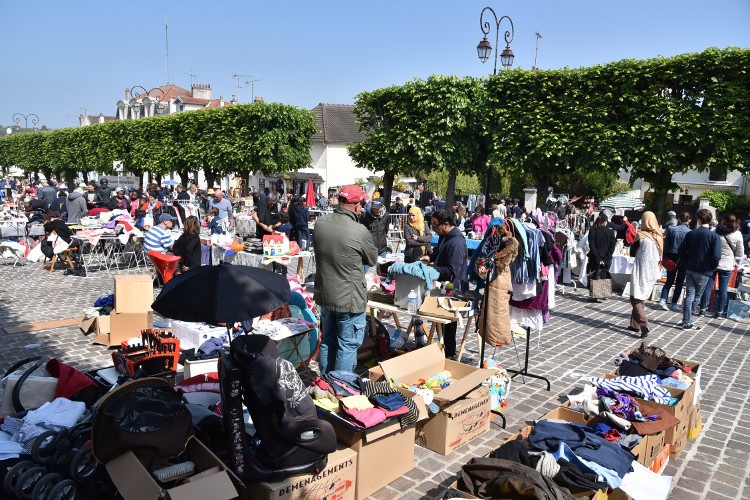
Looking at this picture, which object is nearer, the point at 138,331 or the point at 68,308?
the point at 138,331

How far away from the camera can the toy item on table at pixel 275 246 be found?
29.0ft

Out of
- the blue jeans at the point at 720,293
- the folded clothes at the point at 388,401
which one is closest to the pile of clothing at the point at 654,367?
the folded clothes at the point at 388,401

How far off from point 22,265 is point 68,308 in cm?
539

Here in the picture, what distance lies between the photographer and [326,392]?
12.3 feet

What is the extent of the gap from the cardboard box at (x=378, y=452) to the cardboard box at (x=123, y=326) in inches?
165

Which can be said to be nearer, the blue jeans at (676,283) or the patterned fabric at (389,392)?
the patterned fabric at (389,392)

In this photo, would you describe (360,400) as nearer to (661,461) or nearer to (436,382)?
(436,382)

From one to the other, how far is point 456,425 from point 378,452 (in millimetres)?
911

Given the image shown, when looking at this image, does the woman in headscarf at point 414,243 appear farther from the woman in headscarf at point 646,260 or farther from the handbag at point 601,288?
the handbag at point 601,288

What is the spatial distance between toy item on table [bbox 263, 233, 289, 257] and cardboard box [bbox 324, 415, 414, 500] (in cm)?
555

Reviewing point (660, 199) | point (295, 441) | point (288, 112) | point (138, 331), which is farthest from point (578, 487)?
point (288, 112)

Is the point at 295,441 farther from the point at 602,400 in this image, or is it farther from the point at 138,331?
the point at 138,331

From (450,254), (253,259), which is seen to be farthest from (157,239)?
(450,254)

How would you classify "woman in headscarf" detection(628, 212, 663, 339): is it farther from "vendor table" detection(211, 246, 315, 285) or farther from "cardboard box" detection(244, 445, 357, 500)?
"cardboard box" detection(244, 445, 357, 500)
